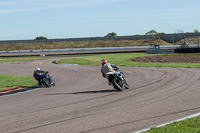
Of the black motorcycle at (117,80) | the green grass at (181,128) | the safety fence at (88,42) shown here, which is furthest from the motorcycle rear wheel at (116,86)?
the safety fence at (88,42)

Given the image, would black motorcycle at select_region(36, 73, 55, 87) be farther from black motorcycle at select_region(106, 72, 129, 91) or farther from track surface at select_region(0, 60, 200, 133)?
black motorcycle at select_region(106, 72, 129, 91)

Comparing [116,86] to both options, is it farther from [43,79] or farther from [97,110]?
[43,79]

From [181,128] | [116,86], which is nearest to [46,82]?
[116,86]

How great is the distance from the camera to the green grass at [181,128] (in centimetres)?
677

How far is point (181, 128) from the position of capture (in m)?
6.97

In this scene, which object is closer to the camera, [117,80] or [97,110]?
[97,110]

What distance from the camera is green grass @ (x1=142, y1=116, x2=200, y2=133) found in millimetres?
6772

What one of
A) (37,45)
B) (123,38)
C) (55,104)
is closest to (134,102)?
(55,104)

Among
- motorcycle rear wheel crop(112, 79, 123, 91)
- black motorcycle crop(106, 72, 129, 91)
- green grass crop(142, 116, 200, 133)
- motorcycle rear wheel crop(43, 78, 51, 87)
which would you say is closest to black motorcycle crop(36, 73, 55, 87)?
motorcycle rear wheel crop(43, 78, 51, 87)

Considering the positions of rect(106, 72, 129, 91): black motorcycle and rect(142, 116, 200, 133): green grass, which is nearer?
rect(142, 116, 200, 133): green grass

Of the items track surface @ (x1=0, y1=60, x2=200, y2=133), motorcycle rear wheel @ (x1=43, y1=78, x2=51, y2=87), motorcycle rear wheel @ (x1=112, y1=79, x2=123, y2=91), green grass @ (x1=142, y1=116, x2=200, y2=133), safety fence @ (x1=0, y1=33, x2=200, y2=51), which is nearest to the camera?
green grass @ (x1=142, y1=116, x2=200, y2=133)

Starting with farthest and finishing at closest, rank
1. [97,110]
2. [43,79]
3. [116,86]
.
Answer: [43,79] → [116,86] → [97,110]

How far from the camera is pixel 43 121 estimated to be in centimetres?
838

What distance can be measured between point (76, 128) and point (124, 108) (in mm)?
2601
